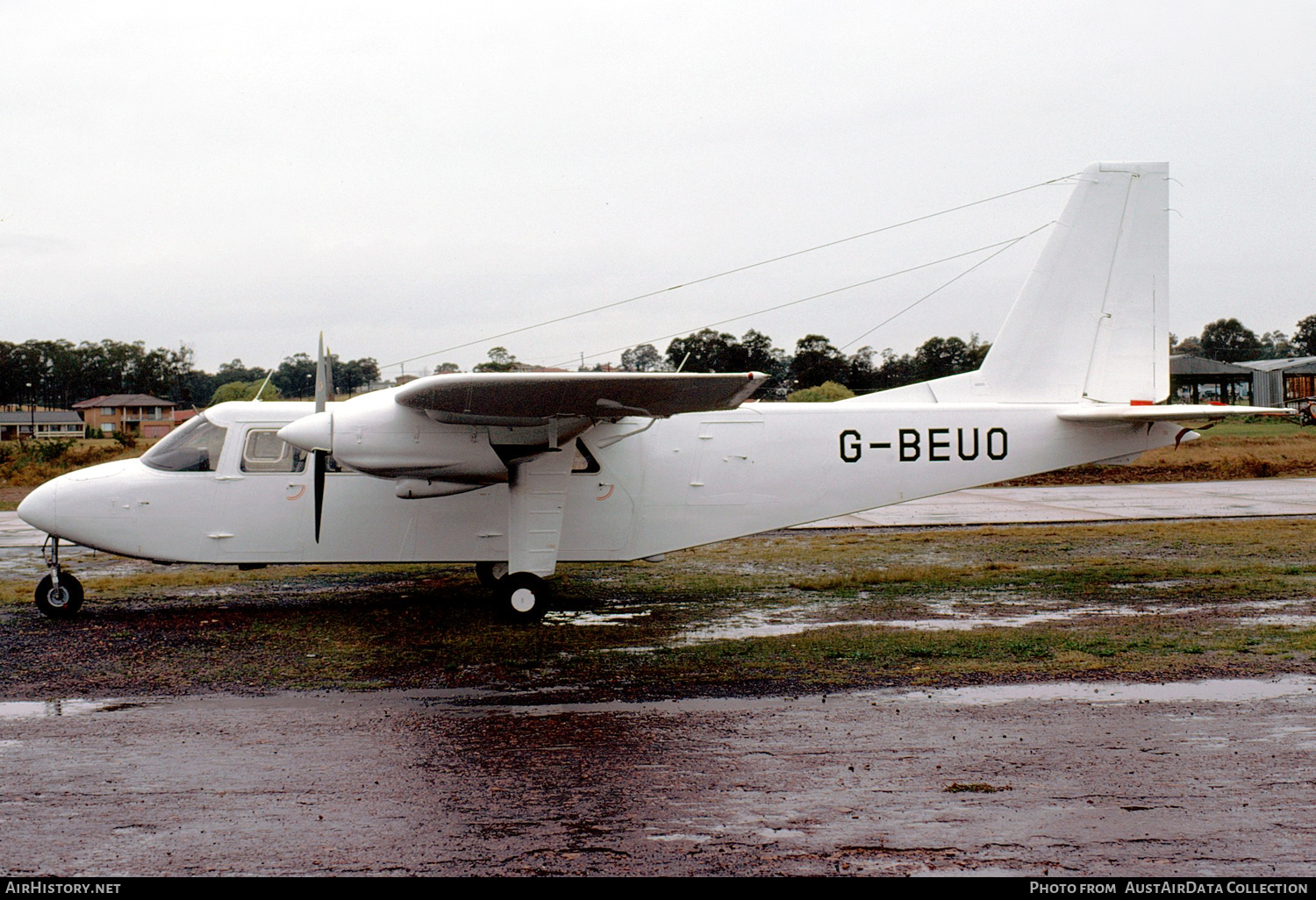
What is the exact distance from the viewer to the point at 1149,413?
12031 millimetres

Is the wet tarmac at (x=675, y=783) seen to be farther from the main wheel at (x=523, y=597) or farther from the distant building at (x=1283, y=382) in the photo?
the distant building at (x=1283, y=382)

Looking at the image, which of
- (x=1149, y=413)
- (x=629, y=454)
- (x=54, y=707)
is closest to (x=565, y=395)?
(x=629, y=454)

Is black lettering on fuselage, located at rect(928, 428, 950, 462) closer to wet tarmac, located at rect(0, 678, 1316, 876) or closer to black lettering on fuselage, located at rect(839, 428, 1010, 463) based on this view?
black lettering on fuselage, located at rect(839, 428, 1010, 463)

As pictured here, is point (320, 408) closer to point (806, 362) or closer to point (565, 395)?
point (565, 395)

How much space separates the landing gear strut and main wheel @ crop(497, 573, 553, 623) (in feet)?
15.6

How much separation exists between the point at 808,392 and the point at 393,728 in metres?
30.4

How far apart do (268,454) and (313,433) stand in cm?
169

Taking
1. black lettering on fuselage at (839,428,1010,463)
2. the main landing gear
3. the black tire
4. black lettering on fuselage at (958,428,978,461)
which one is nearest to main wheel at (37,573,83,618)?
the black tire

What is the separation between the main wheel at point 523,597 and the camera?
11.0 m

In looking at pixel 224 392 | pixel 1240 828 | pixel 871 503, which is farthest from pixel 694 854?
pixel 224 392

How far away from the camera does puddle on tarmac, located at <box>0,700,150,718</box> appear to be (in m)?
7.54

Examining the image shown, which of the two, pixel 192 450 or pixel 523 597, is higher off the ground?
pixel 192 450
